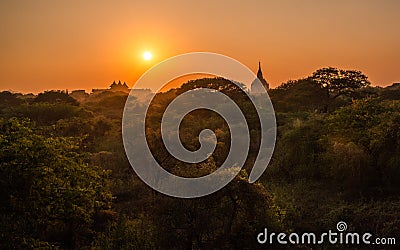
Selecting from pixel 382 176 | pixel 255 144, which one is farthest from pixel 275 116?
pixel 382 176

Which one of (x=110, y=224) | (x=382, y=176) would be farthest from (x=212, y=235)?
(x=382, y=176)

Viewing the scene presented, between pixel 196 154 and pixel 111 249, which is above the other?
pixel 196 154

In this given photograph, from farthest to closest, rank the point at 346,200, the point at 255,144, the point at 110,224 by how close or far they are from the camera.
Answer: the point at 255,144, the point at 346,200, the point at 110,224

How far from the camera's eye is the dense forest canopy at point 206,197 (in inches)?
422

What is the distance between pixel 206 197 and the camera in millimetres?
11812

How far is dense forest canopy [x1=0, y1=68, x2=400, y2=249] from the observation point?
10727 mm

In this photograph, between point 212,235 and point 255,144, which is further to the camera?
point 255,144

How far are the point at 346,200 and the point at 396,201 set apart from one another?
6.05 feet

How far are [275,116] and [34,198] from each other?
23.8 m

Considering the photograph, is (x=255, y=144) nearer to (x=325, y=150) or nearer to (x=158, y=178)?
(x=325, y=150)

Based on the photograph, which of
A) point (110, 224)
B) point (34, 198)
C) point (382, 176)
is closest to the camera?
point (34, 198)

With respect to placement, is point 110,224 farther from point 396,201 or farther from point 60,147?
point 396,201

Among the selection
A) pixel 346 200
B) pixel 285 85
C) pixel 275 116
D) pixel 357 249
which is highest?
pixel 285 85

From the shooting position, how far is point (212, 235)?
40.5 ft
